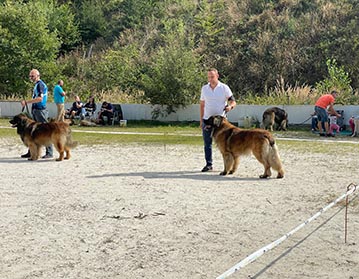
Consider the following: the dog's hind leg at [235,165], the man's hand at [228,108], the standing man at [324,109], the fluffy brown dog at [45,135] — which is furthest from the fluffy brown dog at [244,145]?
the standing man at [324,109]

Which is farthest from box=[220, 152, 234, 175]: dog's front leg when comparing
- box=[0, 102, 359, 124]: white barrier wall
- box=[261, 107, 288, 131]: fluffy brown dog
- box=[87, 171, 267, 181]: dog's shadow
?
box=[0, 102, 359, 124]: white barrier wall

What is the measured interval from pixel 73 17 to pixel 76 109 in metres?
16.9

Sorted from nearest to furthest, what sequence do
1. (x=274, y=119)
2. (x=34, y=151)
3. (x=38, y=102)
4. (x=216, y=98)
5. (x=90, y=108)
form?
1. (x=216, y=98)
2. (x=34, y=151)
3. (x=38, y=102)
4. (x=274, y=119)
5. (x=90, y=108)

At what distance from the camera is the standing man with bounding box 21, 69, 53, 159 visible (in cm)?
1302

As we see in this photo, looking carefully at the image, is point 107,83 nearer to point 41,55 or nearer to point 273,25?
point 41,55

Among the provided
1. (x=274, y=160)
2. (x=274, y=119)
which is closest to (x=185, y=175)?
(x=274, y=160)

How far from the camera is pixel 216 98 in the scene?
10953 mm

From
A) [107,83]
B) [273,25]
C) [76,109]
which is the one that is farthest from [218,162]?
[273,25]

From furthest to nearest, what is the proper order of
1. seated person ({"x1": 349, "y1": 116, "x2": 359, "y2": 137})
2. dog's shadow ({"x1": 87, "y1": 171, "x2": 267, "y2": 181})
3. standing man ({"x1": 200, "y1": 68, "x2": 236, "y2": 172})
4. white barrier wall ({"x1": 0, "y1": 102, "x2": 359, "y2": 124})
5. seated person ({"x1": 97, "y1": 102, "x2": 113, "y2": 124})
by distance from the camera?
seated person ({"x1": 97, "y1": 102, "x2": 113, "y2": 124}), white barrier wall ({"x1": 0, "y1": 102, "x2": 359, "y2": 124}), seated person ({"x1": 349, "y1": 116, "x2": 359, "y2": 137}), standing man ({"x1": 200, "y1": 68, "x2": 236, "y2": 172}), dog's shadow ({"x1": 87, "y1": 171, "x2": 267, "y2": 181})

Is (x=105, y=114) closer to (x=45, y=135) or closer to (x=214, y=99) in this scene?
(x=45, y=135)

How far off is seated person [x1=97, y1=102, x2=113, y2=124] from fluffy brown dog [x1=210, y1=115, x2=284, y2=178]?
46.7 ft

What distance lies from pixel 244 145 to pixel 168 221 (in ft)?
12.2

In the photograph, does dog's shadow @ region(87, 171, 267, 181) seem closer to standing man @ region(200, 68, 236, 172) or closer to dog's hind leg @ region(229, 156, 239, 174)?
dog's hind leg @ region(229, 156, 239, 174)

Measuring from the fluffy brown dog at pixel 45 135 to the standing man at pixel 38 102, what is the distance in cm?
33
